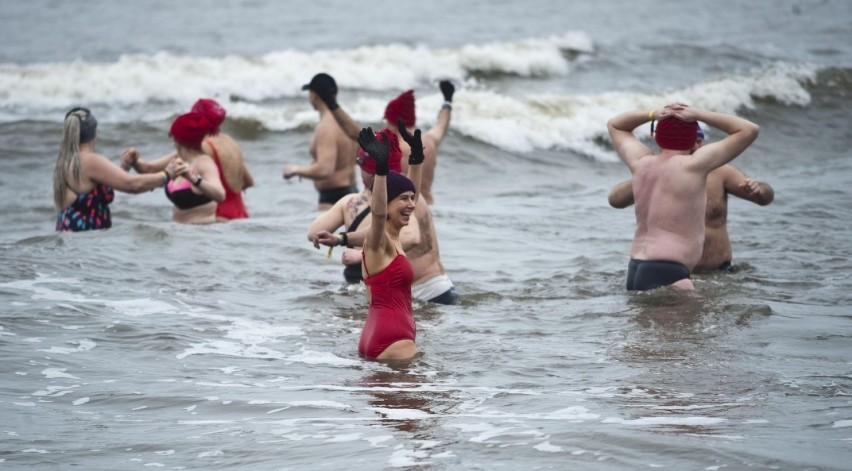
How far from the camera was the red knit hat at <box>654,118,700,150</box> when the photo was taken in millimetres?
8445

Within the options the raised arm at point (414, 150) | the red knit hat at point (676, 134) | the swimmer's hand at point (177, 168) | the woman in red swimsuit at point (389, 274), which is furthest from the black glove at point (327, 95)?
the red knit hat at point (676, 134)

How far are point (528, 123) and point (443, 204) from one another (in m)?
6.23

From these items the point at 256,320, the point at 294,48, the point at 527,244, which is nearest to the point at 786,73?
the point at 294,48

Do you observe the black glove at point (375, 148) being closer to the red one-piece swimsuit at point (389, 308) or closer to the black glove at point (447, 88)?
the red one-piece swimsuit at point (389, 308)

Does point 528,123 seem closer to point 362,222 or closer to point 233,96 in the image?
point 233,96

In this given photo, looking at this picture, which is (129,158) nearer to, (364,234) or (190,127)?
(190,127)

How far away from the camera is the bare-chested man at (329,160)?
41.0 ft

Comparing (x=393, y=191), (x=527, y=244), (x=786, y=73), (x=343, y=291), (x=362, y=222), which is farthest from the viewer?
(x=786, y=73)

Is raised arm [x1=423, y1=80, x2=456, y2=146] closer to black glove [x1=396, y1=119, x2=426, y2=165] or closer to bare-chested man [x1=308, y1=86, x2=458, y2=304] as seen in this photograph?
bare-chested man [x1=308, y1=86, x2=458, y2=304]

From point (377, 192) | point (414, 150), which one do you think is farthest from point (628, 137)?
point (377, 192)

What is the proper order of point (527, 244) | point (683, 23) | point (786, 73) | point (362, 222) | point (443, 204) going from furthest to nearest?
1. point (683, 23)
2. point (786, 73)
3. point (443, 204)
4. point (527, 244)
5. point (362, 222)

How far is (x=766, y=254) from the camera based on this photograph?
11680 millimetres

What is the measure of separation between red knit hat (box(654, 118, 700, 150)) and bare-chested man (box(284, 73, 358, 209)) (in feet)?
15.3

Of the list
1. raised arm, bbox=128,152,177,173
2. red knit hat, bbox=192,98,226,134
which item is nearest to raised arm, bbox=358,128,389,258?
red knit hat, bbox=192,98,226,134
